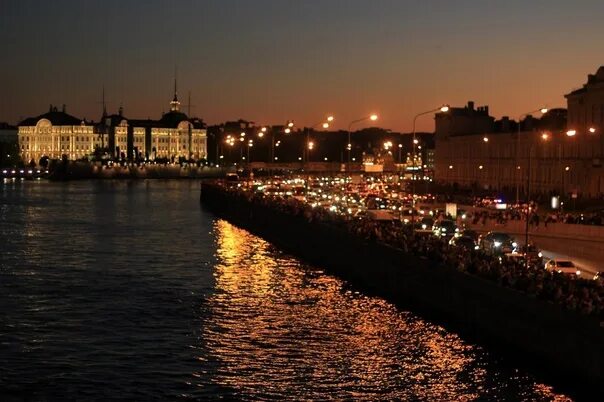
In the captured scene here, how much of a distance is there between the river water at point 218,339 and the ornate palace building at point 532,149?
20.2 m

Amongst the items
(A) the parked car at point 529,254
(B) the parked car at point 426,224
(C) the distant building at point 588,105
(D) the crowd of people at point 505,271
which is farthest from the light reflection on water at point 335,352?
(C) the distant building at point 588,105

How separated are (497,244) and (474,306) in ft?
47.9

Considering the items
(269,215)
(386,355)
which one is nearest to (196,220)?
(269,215)

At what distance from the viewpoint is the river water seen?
23656 mm

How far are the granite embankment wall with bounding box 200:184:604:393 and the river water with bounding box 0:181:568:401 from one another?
1.84ft

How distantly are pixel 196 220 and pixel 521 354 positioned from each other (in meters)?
60.6

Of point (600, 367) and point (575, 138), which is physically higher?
point (575, 138)

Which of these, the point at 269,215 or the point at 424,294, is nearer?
the point at 424,294

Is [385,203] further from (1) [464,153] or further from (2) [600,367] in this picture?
(2) [600,367]

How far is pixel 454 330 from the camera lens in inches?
1152

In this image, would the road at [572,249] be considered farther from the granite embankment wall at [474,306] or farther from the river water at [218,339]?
the river water at [218,339]

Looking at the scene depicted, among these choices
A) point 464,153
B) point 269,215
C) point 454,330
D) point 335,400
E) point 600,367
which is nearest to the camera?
point 600,367

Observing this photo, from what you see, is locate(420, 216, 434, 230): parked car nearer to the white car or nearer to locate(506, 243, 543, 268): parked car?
locate(506, 243, 543, 268): parked car

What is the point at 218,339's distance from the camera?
2906cm
